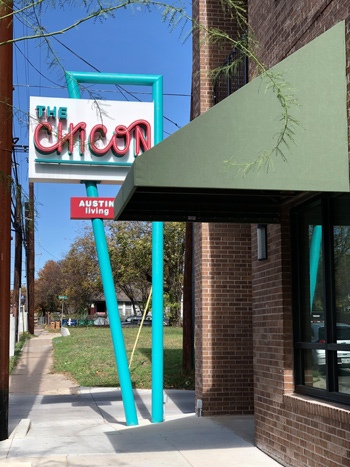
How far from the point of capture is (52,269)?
91812mm

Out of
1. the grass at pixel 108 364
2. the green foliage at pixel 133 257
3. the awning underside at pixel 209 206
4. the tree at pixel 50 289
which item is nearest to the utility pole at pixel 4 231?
the awning underside at pixel 209 206

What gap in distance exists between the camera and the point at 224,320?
10.9 meters

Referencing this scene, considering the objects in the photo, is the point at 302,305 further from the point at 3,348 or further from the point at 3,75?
the point at 3,75

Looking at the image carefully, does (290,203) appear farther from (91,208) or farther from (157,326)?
(91,208)

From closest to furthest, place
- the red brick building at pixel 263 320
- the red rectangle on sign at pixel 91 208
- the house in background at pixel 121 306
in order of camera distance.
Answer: the red brick building at pixel 263 320
the red rectangle on sign at pixel 91 208
the house in background at pixel 121 306

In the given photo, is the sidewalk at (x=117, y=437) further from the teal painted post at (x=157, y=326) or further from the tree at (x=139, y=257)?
the tree at (x=139, y=257)

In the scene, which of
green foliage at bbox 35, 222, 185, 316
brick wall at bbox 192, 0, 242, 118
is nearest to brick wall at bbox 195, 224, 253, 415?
brick wall at bbox 192, 0, 242, 118

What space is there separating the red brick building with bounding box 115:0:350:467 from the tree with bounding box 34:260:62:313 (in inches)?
2954

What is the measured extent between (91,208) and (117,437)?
12.3 feet

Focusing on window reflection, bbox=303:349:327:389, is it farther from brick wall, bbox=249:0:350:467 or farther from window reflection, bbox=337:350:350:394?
window reflection, bbox=337:350:350:394

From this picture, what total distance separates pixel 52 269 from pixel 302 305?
87292 millimetres

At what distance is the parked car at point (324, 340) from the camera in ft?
19.1

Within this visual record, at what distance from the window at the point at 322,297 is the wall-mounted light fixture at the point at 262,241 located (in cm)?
55

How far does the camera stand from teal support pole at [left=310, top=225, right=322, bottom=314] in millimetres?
6524
